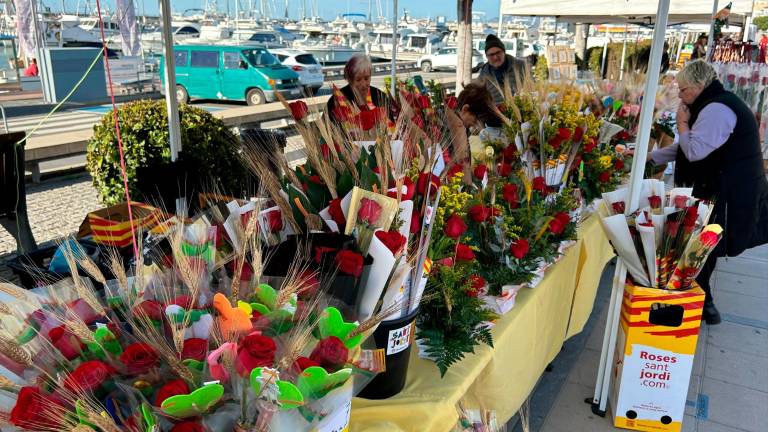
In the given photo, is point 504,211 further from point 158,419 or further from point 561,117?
point 158,419

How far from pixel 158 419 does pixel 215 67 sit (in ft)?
50.9

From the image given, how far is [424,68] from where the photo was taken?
29859 mm

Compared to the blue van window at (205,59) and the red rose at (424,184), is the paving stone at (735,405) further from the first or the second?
the blue van window at (205,59)

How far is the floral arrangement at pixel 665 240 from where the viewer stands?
2.37m

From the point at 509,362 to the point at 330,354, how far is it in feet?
4.07

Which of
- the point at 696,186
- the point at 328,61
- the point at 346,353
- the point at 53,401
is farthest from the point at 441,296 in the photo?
the point at 328,61

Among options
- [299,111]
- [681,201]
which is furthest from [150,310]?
[681,201]

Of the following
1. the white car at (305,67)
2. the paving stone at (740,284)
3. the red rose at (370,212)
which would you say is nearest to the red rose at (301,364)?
the red rose at (370,212)

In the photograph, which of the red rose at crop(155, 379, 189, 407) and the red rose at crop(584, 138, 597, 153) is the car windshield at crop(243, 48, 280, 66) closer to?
the red rose at crop(584, 138, 597, 153)

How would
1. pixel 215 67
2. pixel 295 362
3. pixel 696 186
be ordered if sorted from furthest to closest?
pixel 215 67, pixel 696 186, pixel 295 362

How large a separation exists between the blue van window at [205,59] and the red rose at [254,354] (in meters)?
15.4

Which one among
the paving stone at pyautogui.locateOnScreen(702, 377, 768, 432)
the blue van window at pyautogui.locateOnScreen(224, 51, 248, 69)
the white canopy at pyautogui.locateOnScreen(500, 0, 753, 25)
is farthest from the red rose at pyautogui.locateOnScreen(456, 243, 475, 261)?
the blue van window at pyautogui.locateOnScreen(224, 51, 248, 69)

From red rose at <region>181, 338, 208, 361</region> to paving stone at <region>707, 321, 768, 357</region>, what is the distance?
3470 millimetres

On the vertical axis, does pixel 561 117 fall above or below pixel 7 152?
above
